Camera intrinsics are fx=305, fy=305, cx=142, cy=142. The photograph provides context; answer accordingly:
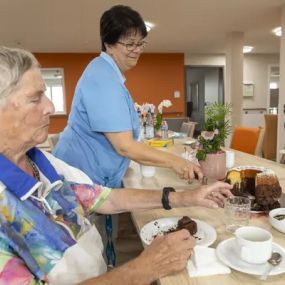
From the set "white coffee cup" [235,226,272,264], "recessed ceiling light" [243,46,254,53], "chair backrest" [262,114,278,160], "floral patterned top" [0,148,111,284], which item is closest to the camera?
"floral patterned top" [0,148,111,284]

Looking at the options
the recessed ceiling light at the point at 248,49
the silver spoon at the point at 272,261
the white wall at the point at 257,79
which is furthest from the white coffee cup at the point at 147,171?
the white wall at the point at 257,79

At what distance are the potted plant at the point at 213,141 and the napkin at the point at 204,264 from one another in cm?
57

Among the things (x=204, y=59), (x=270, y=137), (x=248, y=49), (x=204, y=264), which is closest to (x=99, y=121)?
(x=204, y=264)

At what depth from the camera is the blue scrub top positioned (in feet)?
4.12

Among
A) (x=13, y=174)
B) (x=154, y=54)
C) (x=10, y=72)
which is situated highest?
(x=154, y=54)

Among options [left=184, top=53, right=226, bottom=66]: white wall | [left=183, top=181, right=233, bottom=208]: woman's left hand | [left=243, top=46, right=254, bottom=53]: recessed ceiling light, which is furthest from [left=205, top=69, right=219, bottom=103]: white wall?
[left=183, top=181, right=233, bottom=208]: woman's left hand

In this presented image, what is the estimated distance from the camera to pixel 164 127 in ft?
10.2

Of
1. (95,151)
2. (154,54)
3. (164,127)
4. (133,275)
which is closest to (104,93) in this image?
(95,151)

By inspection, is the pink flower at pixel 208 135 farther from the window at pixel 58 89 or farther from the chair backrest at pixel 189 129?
the window at pixel 58 89

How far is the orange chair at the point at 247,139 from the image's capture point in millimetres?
2562

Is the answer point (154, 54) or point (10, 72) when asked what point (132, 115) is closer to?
point (10, 72)

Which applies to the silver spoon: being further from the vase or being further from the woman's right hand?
the vase

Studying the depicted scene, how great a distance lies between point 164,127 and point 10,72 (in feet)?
7.97

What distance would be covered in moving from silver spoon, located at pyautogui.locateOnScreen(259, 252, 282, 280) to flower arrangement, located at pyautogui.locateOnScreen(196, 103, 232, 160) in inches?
24.2
